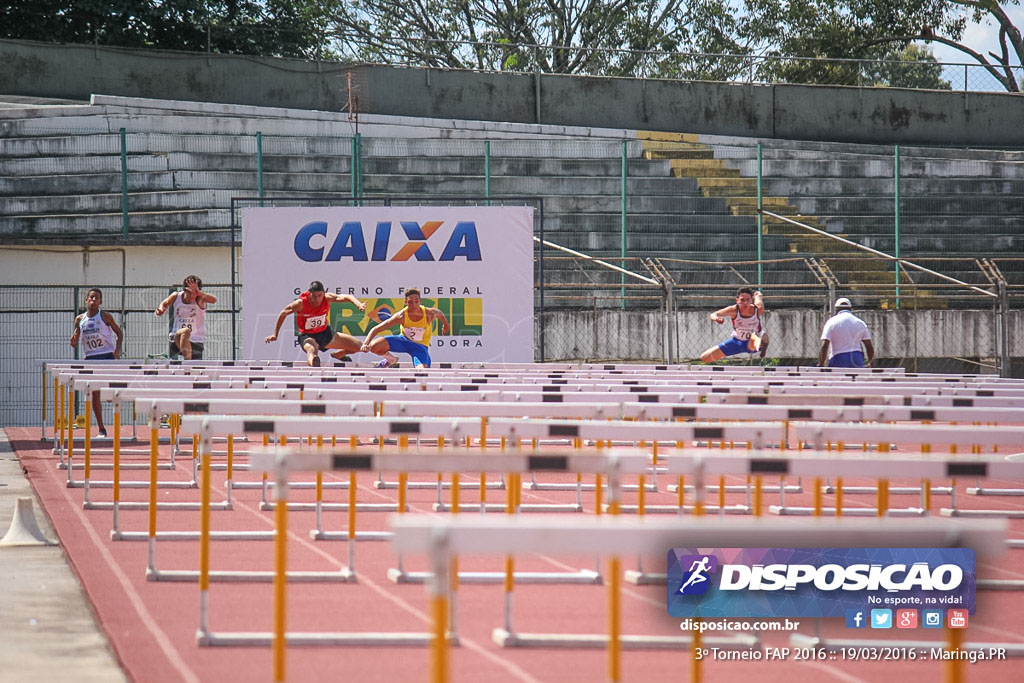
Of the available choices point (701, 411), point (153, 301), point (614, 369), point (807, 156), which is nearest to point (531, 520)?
point (701, 411)

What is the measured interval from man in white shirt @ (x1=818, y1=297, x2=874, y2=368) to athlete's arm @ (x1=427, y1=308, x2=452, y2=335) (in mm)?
5289

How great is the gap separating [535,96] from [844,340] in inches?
777

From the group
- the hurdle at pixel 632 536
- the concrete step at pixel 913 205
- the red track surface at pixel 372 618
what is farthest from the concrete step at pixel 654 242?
the hurdle at pixel 632 536

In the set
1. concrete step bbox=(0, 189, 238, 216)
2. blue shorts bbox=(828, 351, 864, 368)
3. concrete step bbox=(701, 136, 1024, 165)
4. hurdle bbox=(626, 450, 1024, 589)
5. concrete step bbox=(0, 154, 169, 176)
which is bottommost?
hurdle bbox=(626, 450, 1024, 589)

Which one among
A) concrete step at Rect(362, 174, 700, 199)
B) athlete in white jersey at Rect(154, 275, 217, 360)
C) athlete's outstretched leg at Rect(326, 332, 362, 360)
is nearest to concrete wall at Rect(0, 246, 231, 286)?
concrete step at Rect(362, 174, 700, 199)

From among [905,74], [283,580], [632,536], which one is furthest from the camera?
[905,74]

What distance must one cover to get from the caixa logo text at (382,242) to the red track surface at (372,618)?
11.3 metres

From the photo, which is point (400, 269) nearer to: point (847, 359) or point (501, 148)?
point (847, 359)

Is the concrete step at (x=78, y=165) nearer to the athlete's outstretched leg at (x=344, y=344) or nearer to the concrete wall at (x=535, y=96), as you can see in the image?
the concrete wall at (x=535, y=96)

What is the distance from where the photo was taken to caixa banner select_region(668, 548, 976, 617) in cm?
464

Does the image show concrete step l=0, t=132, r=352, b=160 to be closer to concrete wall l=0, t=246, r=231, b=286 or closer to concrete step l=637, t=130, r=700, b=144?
concrete wall l=0, t=246, r=231, b=286

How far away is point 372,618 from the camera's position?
6738 millimetres

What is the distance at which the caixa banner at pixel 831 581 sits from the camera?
464 centimetres

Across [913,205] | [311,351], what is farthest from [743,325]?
[913,205]
